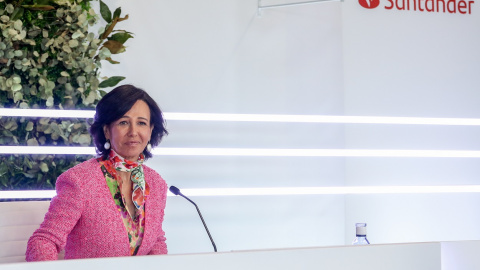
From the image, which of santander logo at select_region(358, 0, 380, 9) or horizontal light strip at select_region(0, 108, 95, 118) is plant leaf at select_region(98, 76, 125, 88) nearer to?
horizontal light strip at select_region(0, 108, 95, 118)

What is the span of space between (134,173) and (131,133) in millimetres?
129

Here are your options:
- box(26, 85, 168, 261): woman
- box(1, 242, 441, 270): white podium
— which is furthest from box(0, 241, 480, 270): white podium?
box(26, 85, 168, 261): woman

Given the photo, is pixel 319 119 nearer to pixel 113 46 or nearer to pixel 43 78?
pixel 113 46

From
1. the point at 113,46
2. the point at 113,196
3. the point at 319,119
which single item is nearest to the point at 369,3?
the point at 319,119

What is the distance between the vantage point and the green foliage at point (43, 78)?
3141 millimetres

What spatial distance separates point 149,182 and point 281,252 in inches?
44.0

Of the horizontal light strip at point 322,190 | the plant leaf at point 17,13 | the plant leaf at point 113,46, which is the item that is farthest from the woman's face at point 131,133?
the horizontal light strip at point 322,190

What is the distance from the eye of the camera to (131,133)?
2.30 meters

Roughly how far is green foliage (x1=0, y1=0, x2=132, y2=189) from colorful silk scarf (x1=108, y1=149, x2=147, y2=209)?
3.26 ft

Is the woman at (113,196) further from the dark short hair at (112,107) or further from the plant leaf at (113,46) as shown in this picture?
the plant leaf at (113,46)

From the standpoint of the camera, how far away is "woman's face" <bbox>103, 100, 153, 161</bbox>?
90.9 inches

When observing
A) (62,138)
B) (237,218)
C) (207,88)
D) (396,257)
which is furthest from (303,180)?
(396,257)

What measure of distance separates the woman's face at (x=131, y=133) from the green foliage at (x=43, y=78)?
3.16 ft

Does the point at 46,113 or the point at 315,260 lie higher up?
the point at 46,113
